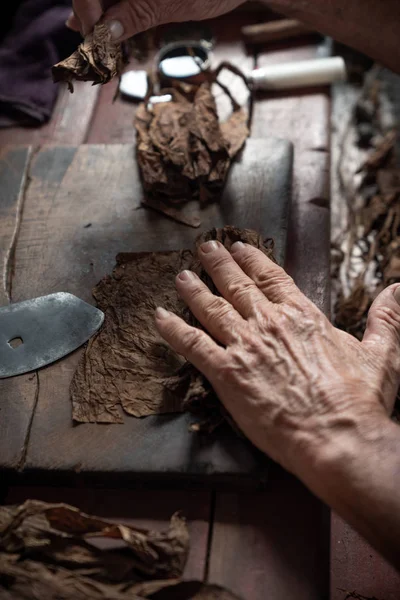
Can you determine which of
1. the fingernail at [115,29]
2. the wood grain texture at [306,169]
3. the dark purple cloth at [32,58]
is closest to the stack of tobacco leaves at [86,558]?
the wood grain texture at [306,169]

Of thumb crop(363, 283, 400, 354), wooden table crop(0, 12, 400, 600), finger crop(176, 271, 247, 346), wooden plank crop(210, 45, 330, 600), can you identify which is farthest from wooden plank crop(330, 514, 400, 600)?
finger crop(176, 271, 247, 346)

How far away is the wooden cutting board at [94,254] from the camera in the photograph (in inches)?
48.7

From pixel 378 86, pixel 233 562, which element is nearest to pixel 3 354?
pixel 233 562

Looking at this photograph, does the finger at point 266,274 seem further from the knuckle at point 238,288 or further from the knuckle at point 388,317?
the knuckle at point 388,317

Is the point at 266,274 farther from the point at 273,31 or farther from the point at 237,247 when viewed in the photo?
the point at 273,31

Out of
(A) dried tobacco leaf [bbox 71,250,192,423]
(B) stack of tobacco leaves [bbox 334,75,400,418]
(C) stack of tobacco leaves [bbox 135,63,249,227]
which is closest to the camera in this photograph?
(A) dried tobacco leaf [bbox 71,250,192,423]

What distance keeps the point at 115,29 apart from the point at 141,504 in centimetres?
131

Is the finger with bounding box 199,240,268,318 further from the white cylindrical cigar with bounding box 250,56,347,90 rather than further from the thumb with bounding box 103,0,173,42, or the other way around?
the white cylindrical cigar with bounding box 250,56,347,90

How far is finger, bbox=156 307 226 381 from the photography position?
121cm

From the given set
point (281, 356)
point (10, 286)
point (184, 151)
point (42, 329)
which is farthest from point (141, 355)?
point (184, 151)

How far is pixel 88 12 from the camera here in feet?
5.28

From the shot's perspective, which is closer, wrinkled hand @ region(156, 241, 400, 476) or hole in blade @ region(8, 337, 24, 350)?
wrinkled hand @ region(156, 241, 400, 476)

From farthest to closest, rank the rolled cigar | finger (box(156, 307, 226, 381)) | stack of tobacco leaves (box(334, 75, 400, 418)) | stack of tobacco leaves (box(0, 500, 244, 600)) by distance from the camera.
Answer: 1. the rolled cigar
2. stack of tobacco leaves (box(334, 75, 400, 418))
3. finger (box(156, 307, 226, 381))
4. stack of tobacco leaves (box(0, 500, 244, 600))

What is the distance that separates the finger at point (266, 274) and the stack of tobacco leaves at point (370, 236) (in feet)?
Answer: 2.12
